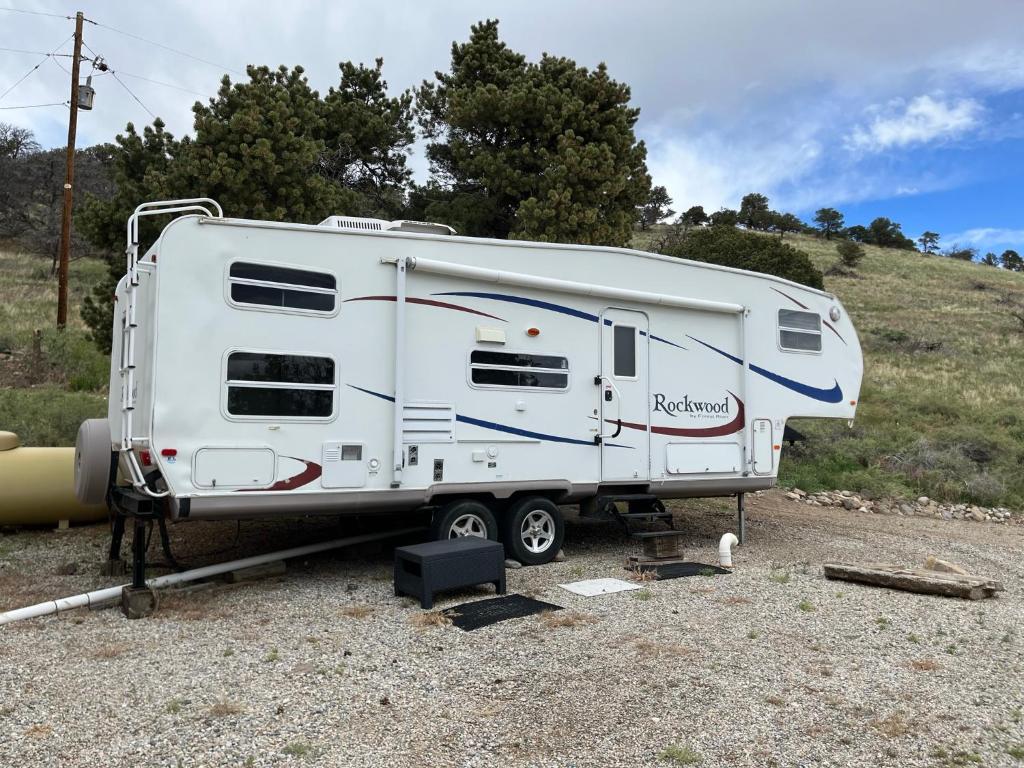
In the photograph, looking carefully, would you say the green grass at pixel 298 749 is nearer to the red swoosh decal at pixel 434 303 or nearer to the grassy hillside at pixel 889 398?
the red swoosh decal at pixel 434 303

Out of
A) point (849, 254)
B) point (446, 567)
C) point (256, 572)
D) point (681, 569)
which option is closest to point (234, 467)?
point (256, 572)

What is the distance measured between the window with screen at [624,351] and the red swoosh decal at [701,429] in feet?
1.75

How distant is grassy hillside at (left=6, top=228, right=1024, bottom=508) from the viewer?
14.6m

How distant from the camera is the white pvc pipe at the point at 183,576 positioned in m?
6.06

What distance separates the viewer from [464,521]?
25.4ft

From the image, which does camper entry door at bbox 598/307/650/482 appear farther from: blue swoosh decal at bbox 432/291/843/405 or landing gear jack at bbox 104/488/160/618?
landing gear jack at bbox 104/488/160/618

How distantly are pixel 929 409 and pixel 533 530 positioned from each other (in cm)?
1686

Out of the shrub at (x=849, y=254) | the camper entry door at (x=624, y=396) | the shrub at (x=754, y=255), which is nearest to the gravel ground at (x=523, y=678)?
the camper entry door at (x=624, y=396)

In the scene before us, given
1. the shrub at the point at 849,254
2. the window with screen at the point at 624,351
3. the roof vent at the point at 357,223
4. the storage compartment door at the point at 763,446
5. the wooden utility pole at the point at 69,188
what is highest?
the shrub at the point at 849,254

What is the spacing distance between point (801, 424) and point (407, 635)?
15313 millimetres

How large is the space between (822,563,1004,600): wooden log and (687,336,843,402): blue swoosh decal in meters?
2.61

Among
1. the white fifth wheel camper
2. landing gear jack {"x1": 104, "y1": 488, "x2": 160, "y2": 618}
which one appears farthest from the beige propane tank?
landing gear jack {"x1": 104, "y1": 488, "x2": 160, "y2": 618}

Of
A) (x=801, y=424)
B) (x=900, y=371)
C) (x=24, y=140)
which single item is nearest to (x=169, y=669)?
(x=801, y=424)

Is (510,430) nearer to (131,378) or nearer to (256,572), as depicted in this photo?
(256,572)
